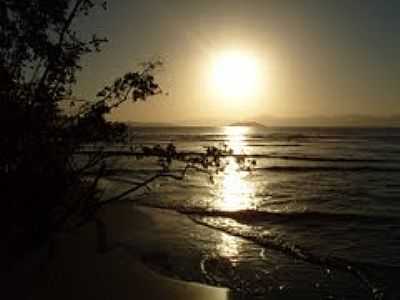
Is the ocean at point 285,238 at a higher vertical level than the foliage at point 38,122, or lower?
lower

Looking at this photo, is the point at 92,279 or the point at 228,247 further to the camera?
the point at 228,247

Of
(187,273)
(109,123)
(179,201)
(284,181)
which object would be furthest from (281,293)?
(284,181)

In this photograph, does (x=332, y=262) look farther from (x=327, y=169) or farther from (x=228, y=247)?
(x=327, y=169)

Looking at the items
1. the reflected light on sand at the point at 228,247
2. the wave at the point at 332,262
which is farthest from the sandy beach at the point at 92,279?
the wave at the point at 332,262

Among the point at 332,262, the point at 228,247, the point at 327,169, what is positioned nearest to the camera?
the point at 332,262

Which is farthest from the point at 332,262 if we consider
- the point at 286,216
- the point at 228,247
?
the point at 286,216

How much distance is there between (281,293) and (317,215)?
8.13 metres

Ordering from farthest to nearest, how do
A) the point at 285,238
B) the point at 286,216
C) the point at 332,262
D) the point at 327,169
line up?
the point at 327,169 → the point at 286,216 → the point at 285,238 → the point at 332,262

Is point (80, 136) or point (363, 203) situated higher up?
point (80, 136)

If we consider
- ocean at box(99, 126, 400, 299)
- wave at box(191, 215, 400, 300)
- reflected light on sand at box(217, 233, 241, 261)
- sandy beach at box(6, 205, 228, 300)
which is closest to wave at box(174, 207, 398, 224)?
ocean at box(99, 126, 400, 299)

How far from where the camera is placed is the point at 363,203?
17859mm

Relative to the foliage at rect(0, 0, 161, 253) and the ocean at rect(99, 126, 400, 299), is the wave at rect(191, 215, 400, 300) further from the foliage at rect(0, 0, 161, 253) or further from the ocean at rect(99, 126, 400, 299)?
the foliage at rect(0, 0, 161, 253)

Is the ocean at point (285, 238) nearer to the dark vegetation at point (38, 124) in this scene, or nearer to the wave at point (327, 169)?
the dark vegetation at point (38, 124)

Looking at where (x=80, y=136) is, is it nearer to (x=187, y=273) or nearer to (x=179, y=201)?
(x=187, y=273)
